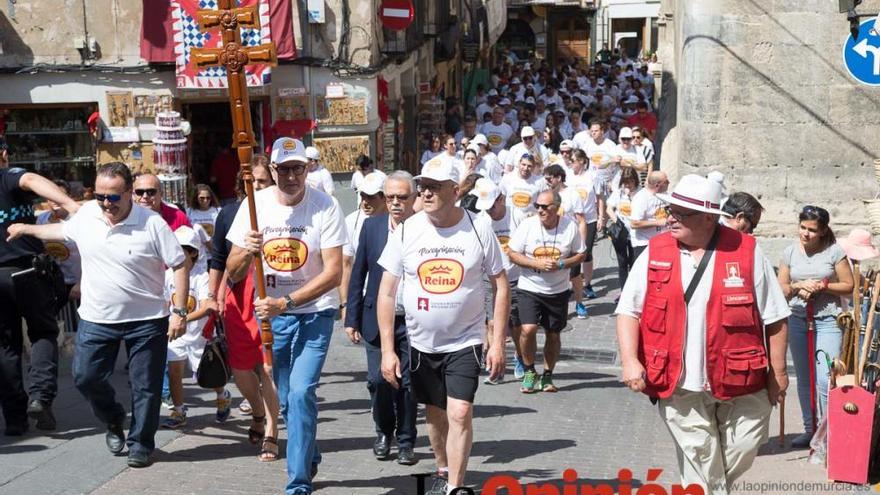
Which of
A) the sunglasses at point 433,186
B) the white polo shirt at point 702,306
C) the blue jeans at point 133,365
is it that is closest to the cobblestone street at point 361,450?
the blue jeans at point 133,365

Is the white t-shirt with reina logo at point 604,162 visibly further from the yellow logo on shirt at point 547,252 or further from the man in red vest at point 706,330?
the man in red vest at point 706,330

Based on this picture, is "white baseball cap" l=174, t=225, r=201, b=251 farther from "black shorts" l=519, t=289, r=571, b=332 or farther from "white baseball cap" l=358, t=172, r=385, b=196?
"black shorts" l=519, t=289, r=571, b=332

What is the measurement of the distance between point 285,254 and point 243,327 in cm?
96

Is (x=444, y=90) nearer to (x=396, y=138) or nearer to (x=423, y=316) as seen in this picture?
(x=396, y=138)

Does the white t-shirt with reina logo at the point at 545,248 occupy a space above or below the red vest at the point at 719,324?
below

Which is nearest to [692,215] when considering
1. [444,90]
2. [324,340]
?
[324,340]

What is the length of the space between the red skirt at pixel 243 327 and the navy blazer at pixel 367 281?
598 millimetres

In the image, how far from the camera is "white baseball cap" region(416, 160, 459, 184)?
688 cm

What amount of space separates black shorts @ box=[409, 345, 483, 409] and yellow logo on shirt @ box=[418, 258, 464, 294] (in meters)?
0.35

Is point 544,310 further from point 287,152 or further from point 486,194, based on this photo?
point 287,152

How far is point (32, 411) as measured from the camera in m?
8.73

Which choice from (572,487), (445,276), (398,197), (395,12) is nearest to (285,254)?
(398,197)

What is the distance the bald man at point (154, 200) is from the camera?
29.2 feet

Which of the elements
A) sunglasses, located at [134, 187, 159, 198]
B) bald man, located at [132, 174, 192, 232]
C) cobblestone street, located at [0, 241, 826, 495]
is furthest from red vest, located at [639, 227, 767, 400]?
sunglasses, located at [134, 187, 159, 198]
